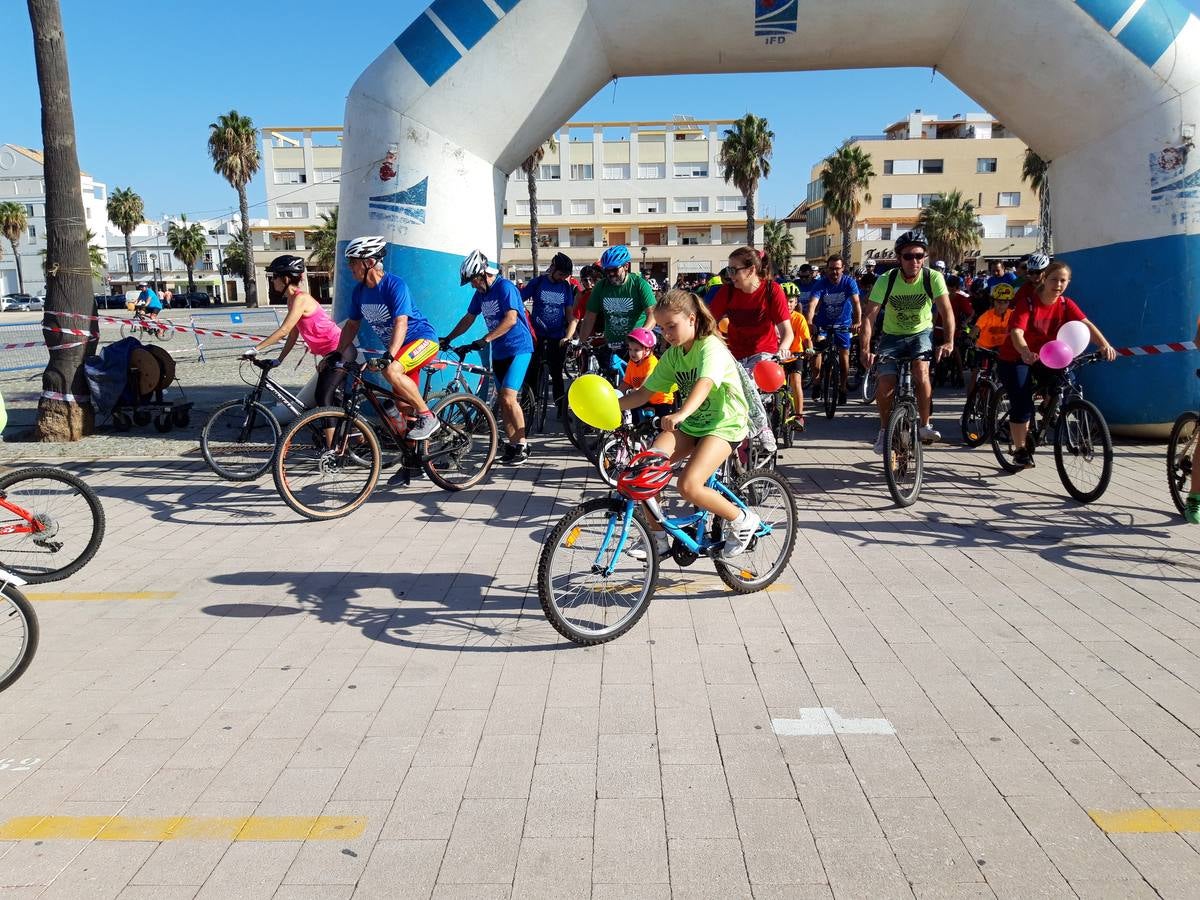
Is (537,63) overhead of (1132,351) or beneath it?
overhead

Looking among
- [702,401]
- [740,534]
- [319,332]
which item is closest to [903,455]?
[740,534]

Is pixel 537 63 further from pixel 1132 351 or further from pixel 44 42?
pixel 1132 351

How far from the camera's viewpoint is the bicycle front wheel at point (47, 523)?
5188 mm

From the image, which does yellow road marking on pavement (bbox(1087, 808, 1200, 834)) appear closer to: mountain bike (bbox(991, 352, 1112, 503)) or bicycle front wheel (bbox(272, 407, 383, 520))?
mountain bike (bbox(991, 352, 1112, 503))

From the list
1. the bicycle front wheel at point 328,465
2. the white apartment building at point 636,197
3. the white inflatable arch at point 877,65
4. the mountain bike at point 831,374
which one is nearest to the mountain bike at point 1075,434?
the white inflatable arch at point 877,65

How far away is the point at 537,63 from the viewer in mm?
9172

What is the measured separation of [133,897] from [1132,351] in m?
9.19

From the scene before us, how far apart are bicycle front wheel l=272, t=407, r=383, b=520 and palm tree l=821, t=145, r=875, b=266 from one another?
5331 centimetres

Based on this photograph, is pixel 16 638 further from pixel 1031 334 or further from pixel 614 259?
pixel 1031 334

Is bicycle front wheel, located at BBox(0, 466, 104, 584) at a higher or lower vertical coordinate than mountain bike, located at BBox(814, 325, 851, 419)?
lower

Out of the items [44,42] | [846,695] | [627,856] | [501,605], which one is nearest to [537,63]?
[44,42]

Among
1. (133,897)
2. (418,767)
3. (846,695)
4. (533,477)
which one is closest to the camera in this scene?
(133,897)

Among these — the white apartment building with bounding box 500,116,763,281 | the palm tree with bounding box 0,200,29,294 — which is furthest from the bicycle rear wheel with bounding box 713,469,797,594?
the palm tree with bounding box 0,200,29,294

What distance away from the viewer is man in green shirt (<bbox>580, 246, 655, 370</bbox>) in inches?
321
